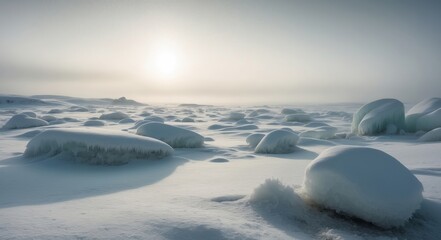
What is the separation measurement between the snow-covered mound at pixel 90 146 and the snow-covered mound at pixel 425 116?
7.59 m

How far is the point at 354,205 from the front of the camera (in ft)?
7.55

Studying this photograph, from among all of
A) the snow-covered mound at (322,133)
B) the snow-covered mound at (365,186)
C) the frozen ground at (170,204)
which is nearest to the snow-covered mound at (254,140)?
the frozen ground at (170,204)

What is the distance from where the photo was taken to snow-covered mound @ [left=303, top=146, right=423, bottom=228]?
7.34 feet

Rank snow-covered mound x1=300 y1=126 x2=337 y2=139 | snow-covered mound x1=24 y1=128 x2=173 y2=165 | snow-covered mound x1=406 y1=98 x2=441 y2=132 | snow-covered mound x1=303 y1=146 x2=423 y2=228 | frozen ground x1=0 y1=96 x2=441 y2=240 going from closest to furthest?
frozen ground x1=0 y1=96 x2=441 y2=240
snow-covered mound x1=303 y1=146 x2=423 y2=228
snow-covered mound x1=24 y1=128 x2=173 y2=165
snow-covered mound x1=300 y1=126 x2=337 y2=139
snow-covered mound x1=406 y1=98 x2=441 y2=132

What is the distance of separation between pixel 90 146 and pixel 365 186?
3.16 m

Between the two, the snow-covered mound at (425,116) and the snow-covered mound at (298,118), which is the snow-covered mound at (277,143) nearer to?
the snow-covered mound at (425,116)

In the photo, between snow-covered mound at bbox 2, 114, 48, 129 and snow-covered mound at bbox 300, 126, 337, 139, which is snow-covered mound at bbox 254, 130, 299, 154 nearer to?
snow-covered mound at bbox 300, 126, 337, 139

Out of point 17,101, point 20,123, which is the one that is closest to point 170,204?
point 20,123

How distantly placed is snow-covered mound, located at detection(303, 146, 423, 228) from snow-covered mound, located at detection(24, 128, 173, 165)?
2443 millimetres

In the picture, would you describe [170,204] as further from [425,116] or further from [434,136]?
A: [425,116]

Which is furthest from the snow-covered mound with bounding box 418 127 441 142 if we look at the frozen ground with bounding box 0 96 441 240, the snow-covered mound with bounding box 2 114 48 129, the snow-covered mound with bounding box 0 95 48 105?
the snow-covered mound with bounding box 0 95 48 105

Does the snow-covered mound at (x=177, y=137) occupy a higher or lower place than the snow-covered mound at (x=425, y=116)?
lower

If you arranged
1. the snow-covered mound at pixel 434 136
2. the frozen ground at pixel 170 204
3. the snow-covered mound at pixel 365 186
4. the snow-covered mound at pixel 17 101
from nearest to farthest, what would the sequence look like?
the frozen ground at pixel 170 204 < the snow-covered mound at pixel 365 186 < the snow-covered mound at pixel 434 136 < the snow-covered mound at pixel 17 101

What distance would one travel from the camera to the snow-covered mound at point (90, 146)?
13.5ft
